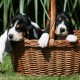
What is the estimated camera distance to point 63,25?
4.26 m

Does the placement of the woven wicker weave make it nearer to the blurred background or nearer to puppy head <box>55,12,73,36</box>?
puppy head <box>55,12,73,36</box>

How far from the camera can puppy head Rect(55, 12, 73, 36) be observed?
4.26 m

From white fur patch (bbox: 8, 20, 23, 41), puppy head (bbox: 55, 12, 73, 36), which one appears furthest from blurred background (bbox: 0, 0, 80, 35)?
white fur patch (bbox: 8, 20, 23, 41)

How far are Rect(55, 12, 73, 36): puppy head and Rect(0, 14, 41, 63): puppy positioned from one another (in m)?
0.28

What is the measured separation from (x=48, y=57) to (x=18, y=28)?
44 centimetres

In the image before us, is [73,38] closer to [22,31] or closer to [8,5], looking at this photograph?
[22,31]

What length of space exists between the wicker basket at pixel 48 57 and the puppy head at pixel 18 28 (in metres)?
0.09

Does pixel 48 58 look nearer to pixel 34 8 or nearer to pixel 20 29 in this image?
pixel 20 29

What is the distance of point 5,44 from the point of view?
428 centimetres

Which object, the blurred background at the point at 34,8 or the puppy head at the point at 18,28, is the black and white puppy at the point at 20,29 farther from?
the blurred background at the point at 34,8

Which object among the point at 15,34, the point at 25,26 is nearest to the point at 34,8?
the point at 25,26

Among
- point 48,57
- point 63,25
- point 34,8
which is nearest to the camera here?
point 48,57

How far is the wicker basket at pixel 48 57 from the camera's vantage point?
163 inches

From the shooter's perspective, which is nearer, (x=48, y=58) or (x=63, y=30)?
(x=48, y=58)
